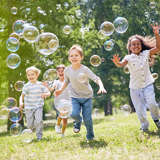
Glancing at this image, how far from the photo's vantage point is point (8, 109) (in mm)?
6961

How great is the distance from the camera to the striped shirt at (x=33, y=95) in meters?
6.38

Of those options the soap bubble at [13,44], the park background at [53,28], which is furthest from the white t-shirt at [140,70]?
the park background at [53,28]

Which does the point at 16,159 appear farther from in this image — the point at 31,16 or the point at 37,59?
the point at 31,16

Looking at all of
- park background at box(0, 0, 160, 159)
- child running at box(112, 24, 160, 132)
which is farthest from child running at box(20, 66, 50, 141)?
park background at box(0, 0, 160, 159)

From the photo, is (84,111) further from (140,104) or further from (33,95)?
(33,95)

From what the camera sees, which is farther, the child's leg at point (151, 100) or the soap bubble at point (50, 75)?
the soap bubble at point (50, 75)

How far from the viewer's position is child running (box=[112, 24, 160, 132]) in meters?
5.51

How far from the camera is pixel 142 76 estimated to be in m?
5.60

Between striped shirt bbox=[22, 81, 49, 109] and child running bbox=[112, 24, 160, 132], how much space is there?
1.91 meters

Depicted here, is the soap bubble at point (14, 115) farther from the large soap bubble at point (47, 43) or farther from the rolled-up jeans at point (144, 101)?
the rolled-up jeans at point (144, 101)

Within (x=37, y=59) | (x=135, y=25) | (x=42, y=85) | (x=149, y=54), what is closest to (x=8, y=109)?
(x=42, y=85)

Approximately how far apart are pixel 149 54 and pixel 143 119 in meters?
1.34

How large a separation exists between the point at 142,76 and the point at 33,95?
2.49 m

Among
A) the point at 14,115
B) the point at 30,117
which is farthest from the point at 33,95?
the point at 14,115
